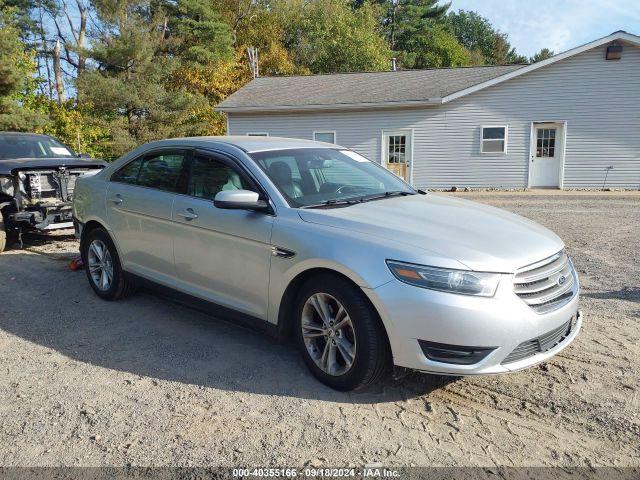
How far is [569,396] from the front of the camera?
3.50m

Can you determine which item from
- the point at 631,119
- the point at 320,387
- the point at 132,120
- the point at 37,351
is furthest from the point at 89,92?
the point at 320,387

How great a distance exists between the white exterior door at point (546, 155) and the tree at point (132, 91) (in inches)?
665

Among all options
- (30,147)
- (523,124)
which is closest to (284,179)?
(30,147)

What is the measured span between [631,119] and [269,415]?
18618 mm

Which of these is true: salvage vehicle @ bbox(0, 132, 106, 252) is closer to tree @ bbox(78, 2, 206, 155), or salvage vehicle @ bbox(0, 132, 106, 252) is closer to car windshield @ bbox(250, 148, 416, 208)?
car windshield @ bbox(250, 148, 416, 208)

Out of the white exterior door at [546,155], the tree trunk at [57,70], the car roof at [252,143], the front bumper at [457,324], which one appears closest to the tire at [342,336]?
the front bumper at [457,324]

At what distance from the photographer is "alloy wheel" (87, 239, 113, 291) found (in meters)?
5.57

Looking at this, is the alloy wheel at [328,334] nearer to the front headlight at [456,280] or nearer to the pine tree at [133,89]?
the front headlight at [456,280]

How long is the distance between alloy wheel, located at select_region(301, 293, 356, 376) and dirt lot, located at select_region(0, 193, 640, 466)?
0.20 m

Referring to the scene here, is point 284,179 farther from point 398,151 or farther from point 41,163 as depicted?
point 398,151

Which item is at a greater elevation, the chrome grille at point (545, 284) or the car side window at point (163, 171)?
the car side window at point (163, 171)

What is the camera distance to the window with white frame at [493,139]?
18844mm

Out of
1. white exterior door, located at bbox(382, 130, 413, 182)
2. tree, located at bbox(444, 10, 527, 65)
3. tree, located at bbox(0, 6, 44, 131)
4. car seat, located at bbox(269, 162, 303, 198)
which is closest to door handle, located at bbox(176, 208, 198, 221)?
car seat, located at bbox(269, 162, 303, 198)

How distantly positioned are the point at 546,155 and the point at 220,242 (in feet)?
57.0
